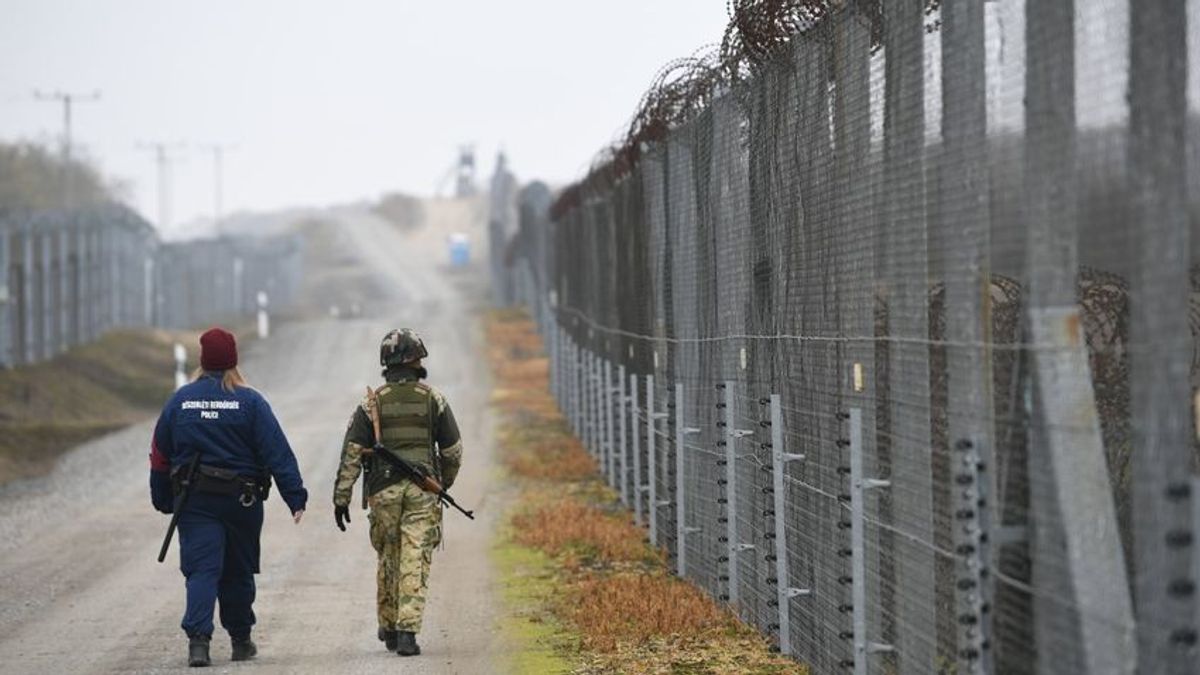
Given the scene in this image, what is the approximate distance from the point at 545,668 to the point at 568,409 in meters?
20.8

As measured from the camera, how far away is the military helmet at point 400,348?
39.4 feet

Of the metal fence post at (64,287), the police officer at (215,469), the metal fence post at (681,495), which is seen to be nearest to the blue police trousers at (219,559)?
the police officer at (215,469)

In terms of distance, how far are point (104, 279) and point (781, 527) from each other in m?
41.9

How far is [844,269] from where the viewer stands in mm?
9383

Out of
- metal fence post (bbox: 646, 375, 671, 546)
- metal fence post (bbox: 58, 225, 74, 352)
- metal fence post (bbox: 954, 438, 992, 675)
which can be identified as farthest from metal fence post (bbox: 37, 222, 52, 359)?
metal fence post (bbox: 954, 438, 992, 675)

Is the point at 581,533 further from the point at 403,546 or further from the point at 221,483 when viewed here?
the point at 221,483

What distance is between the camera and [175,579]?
1620 cm

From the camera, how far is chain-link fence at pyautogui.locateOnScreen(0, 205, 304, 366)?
39.4 metres

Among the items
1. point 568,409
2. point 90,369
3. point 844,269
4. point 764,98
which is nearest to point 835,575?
point 844,269

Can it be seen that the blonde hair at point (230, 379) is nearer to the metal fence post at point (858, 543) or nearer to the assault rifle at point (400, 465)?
the assault rifle at point (400, 465)

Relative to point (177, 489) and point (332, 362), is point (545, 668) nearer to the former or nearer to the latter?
point (177, 489)

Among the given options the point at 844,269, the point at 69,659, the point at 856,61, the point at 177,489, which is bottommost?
the point at 69,659

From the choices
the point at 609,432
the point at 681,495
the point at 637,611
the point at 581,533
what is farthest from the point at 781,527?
the point at 609,432

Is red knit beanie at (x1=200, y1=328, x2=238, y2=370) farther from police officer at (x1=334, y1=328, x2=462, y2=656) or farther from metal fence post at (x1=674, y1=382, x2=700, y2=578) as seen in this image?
metal fence post at (x1=674, y1=382, x2=700, y2=578)
